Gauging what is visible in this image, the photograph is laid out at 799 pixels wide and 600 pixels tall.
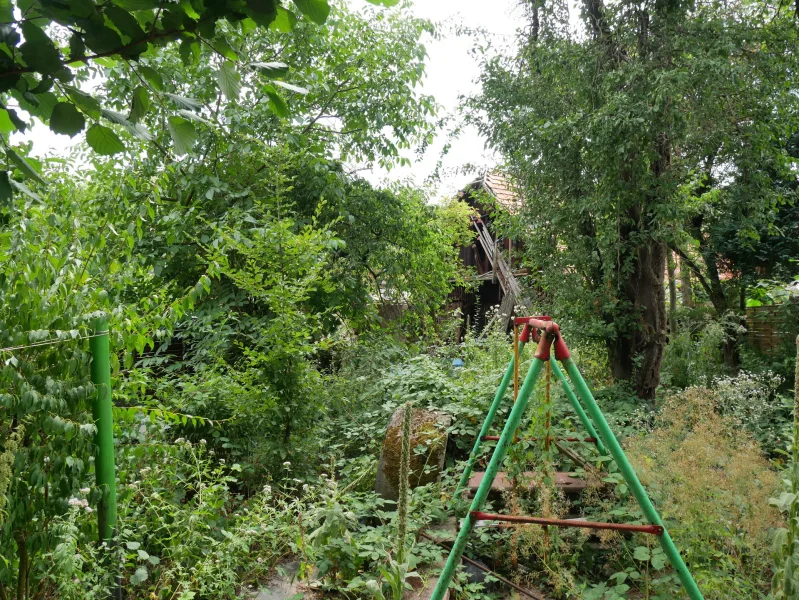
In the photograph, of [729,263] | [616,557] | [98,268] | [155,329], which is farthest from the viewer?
[729,263]

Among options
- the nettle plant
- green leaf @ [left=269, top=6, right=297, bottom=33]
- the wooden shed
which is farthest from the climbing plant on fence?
the wooden shed

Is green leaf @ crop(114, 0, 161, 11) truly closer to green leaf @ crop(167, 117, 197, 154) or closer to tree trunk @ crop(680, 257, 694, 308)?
green leaf @ crop(167, 117, 197, 154)

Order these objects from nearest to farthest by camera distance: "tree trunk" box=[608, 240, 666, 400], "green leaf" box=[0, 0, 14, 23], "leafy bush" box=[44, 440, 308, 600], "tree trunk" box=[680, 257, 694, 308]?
"green leaf" box=[0, 0, 14, 23] < "leafy bush" box=[44, 440, 308, 600] < "tree trunk" box=[608, 240, 666, 400] < "tree trunk" box=[680, 257, 694, 308]

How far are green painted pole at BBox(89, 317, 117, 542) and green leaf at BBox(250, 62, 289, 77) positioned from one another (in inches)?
59.6

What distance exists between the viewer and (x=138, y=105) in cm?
121

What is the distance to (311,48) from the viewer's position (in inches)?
271

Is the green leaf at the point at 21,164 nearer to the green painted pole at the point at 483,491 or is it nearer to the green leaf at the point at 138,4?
the green leaf at the point at 138,4

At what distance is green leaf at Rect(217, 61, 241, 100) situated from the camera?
3.85 ft

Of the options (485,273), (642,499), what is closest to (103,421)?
(642,499)

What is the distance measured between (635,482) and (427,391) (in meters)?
3.23

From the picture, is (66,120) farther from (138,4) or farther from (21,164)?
(138,4)

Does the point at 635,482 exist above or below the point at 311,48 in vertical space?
below

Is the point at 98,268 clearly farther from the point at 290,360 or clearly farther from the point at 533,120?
the point at 533,120

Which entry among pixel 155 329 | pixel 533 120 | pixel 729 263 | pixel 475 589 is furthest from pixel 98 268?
pixel 729 263
